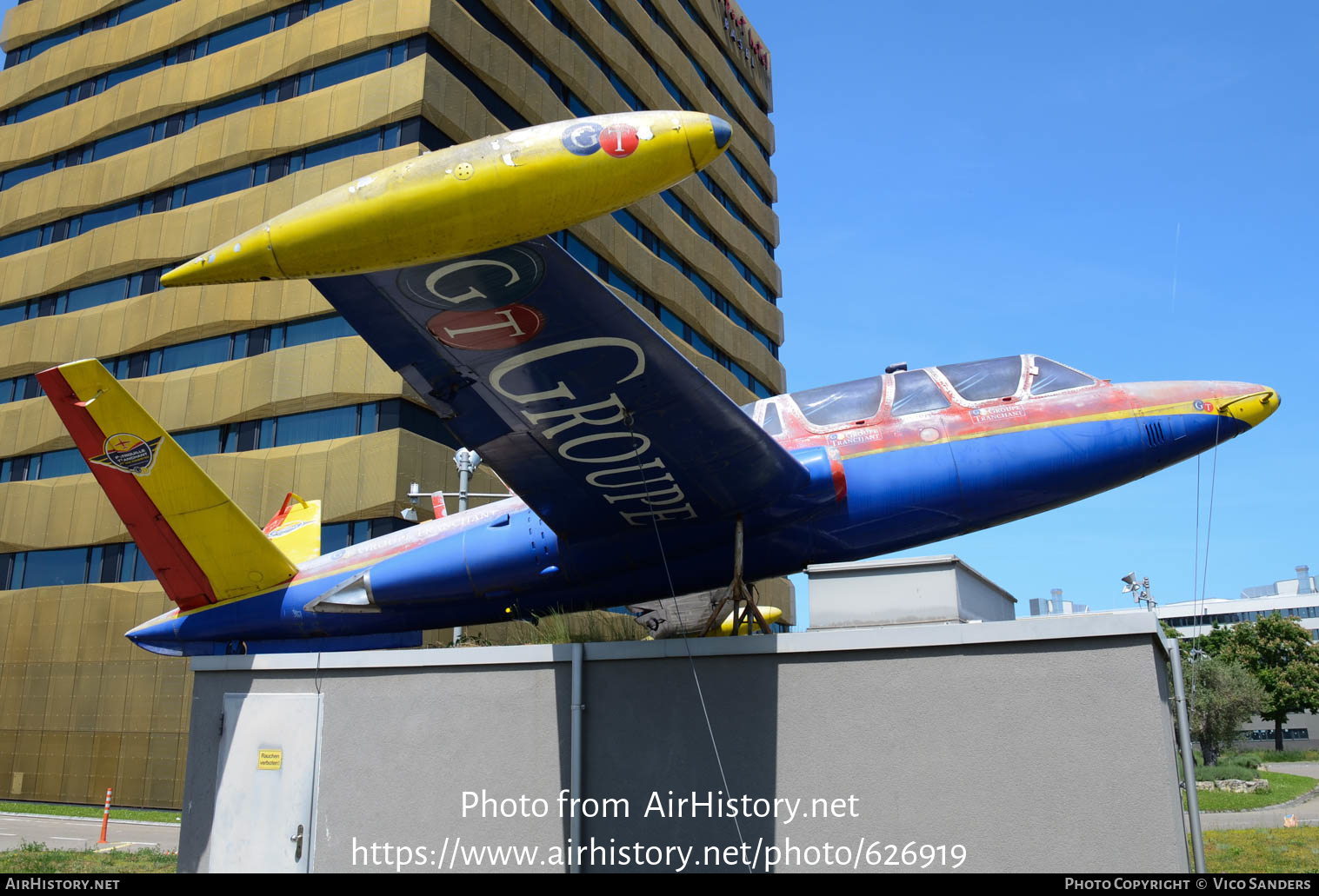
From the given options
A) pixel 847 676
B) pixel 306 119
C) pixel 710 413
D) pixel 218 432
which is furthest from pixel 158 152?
pixel 847 676

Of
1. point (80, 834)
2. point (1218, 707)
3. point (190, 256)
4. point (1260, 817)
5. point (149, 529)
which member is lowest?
point (1260, 817)

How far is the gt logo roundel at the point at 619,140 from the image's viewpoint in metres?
5.17

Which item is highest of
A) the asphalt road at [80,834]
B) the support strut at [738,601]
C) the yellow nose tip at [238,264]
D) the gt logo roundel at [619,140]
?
the gt logo roundel at [619,140]

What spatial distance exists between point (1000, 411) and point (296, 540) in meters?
11.1

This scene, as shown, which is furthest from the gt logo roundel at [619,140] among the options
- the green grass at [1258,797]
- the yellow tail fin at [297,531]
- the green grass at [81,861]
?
the green grass at [1258,797]

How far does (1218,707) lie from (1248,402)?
49.1 metres

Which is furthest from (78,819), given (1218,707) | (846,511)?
(1218,707)

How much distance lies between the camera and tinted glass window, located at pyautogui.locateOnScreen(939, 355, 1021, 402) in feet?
30.7

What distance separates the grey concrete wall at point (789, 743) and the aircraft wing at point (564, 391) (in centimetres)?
178

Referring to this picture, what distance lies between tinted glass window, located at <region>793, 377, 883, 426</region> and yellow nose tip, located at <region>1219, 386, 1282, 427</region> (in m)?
3.43

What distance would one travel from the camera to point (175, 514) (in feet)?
38.1

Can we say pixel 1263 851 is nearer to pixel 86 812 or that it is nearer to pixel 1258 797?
pixel 1258 797

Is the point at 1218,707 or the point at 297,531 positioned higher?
the point at 297,531

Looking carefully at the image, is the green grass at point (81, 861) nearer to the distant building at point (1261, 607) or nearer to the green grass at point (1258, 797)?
the green grass at point (1258, 797)
